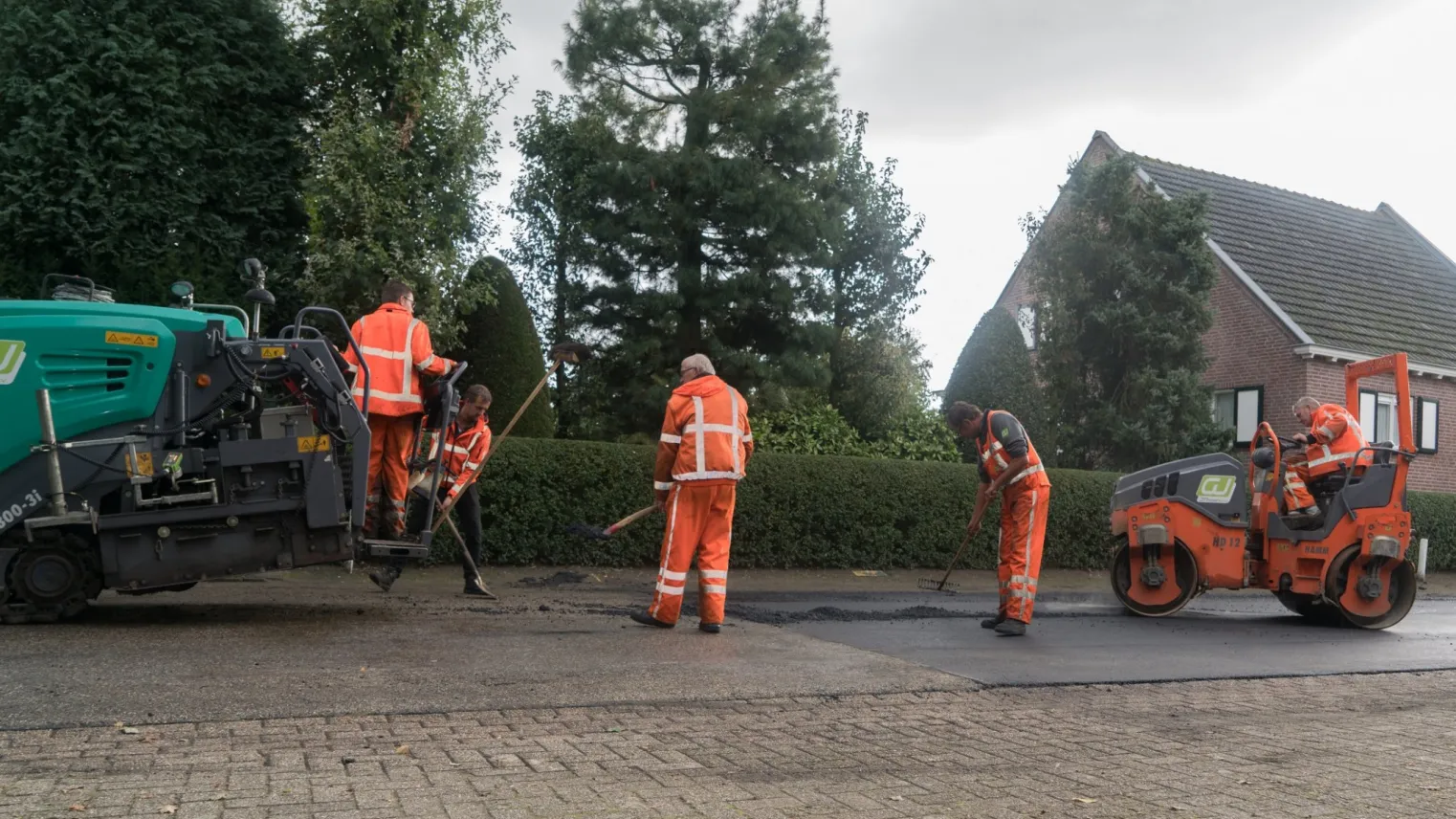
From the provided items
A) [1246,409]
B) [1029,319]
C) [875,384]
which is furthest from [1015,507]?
[1246,409]

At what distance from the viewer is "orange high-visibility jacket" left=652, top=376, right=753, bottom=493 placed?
800 cm

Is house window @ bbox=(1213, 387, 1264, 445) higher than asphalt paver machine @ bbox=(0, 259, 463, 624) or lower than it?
higher

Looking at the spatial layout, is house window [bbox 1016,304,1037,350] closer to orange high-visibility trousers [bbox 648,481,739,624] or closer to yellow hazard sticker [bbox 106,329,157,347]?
orange high-visibility trousers [bbox 648,481,739,624]

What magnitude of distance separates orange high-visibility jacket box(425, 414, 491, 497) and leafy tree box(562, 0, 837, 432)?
832 centimetres

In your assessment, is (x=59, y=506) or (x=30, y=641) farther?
(x=59, y=506)

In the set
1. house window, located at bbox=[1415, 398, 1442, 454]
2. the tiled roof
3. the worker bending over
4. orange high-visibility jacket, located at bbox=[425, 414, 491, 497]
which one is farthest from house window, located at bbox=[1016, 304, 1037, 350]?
orange high-visibility jacket, located at bbox=[425, 414, 491, 497]

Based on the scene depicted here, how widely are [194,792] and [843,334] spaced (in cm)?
1863

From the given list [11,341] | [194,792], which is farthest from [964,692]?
→ [11,341]

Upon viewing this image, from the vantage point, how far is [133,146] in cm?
1491

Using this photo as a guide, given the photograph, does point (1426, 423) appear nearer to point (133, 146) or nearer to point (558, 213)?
point (558, 213)

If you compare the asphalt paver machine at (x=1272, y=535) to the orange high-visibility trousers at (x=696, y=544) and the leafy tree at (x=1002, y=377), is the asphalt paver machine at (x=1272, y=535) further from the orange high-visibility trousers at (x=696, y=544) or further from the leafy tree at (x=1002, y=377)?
the leafy tree at (x=1002, y=377)

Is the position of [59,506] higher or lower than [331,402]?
lower

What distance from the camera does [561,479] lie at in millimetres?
12695

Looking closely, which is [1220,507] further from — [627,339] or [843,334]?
[843,334]
